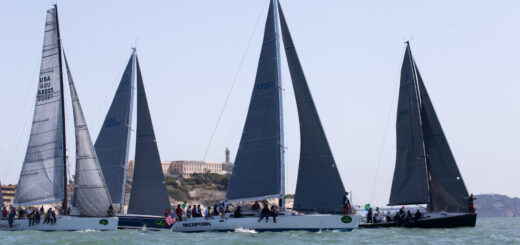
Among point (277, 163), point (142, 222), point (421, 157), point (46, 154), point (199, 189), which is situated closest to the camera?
point (277, 163)

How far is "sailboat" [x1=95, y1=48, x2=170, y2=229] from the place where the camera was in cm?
4372

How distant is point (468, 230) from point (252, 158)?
1301cm

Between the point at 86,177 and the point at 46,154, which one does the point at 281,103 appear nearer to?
the point at 86,177

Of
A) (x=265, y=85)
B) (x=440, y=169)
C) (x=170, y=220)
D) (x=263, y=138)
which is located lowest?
(x=170, y=220)

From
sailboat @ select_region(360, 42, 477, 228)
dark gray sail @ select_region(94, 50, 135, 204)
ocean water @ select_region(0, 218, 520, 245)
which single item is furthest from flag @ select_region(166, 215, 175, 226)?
sailboat @ select_region(360, 42, 477, 228)

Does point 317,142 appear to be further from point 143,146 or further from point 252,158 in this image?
point 143,146

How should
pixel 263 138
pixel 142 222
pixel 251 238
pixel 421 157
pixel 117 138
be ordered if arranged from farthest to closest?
1. pixel 117 138
2. pixel 421 157
3. pixel 142 222
4. pixel 263 138
5. pixel 251 238

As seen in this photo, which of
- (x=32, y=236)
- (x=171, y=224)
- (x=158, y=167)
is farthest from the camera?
(x=158, y=167)

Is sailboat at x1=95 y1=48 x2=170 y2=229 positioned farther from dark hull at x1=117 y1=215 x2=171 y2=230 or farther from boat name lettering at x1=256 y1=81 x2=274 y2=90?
boat name lettering at x1=256 y1=81 x2=274 y2=90

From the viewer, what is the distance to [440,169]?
44.8 meters

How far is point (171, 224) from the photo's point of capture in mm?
40562

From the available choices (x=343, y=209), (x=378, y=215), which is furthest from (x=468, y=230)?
(x=343, y=209)

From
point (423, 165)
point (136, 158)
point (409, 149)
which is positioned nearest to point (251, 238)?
point (136, 158)

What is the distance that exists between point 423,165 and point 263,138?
12538 mm
